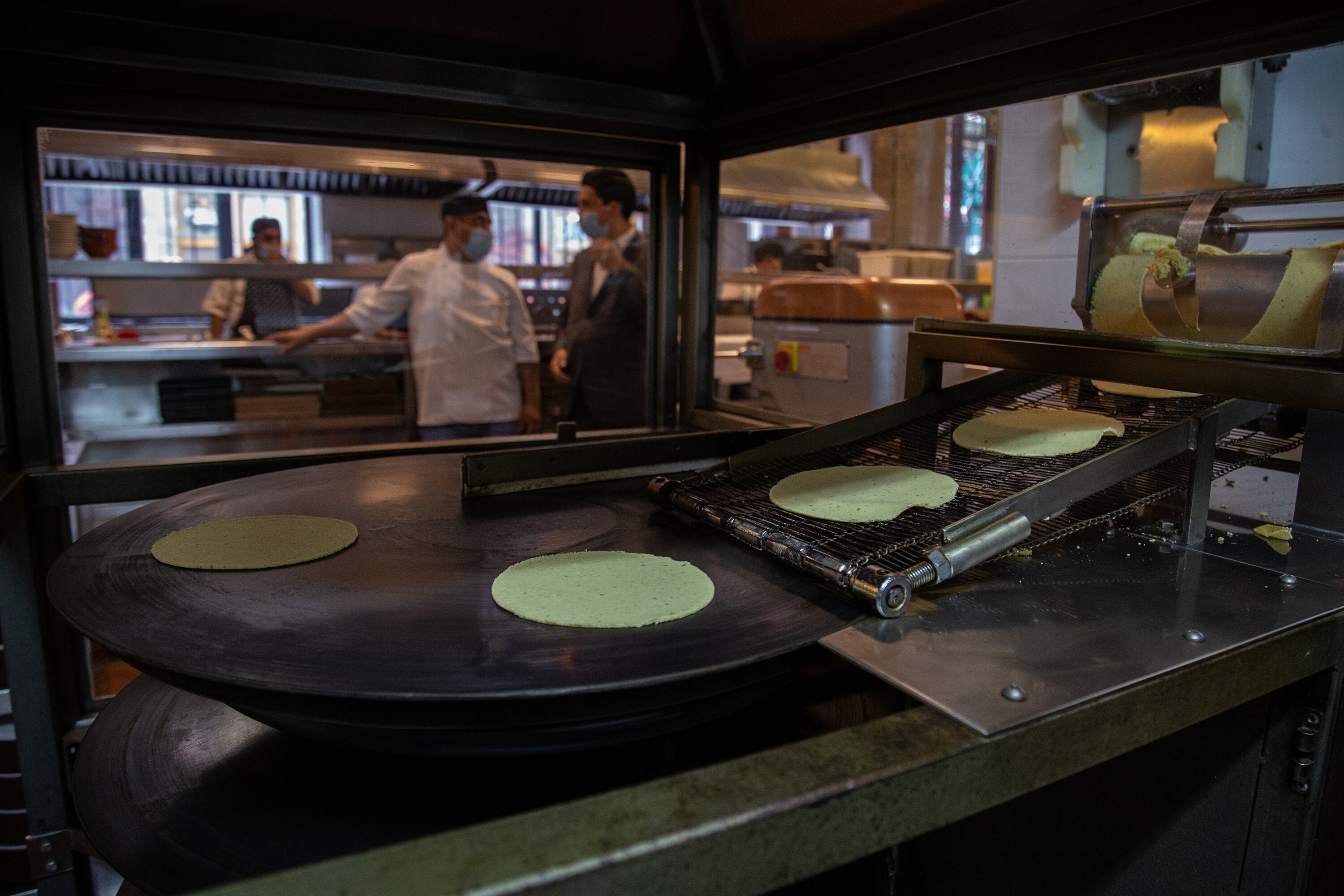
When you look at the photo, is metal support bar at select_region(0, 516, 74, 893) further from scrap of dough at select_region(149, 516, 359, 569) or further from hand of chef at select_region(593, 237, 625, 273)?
hand of chef at select_region(593, 237, 625, 273)

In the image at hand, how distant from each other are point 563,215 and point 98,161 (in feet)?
7.91

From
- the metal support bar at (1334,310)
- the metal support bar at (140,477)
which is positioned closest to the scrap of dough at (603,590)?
the metal support bar at (140,477)

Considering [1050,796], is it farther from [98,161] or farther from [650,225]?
[98,161]

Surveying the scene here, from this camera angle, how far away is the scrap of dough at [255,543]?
0.91 m

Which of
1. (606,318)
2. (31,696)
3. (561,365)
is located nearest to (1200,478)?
(31,696)

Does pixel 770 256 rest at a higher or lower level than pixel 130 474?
higher

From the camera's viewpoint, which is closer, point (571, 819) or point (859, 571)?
point (571, 819)

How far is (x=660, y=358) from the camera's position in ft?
6.81

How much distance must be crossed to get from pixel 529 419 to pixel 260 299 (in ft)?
5.76

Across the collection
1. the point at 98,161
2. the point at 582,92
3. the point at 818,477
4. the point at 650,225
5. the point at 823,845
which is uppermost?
the point at 98,161

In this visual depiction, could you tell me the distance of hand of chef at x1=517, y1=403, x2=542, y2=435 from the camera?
132 inches

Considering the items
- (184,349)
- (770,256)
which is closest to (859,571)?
(184,349)

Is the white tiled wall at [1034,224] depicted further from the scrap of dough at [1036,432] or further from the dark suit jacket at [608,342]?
the dark suit jacket at [608,342]

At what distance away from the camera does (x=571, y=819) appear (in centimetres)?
48
